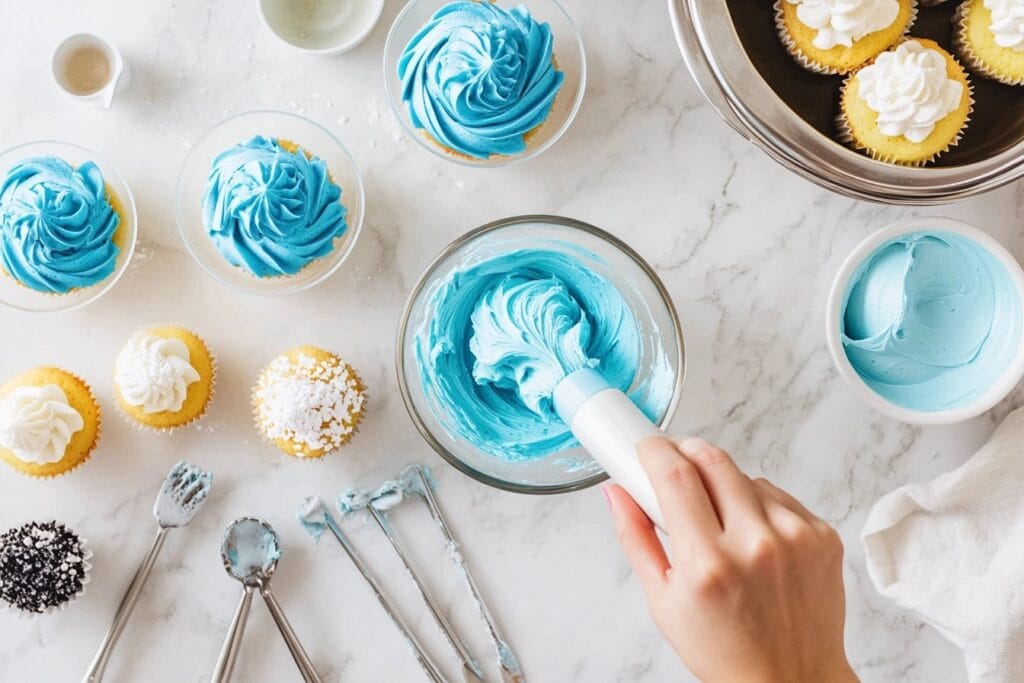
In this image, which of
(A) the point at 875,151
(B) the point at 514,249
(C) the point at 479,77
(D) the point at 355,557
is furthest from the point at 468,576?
(A) the point at 875,151

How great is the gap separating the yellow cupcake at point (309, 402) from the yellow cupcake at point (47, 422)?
0.32 metres

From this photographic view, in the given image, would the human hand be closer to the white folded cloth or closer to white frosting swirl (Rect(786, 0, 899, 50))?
the white folded cloth

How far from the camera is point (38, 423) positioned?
1.46m

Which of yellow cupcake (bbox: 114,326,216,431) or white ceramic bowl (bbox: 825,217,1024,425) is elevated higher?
yellow cupcake (bbox: 114,326,216,431)

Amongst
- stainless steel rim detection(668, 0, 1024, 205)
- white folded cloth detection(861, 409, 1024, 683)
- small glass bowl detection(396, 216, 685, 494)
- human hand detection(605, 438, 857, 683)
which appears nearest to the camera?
human hand detection(605, 438, 857, 683)

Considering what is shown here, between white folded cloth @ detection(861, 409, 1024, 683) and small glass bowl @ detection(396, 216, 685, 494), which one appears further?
white folded cloth @ detection(861, 409, 1024, 683)

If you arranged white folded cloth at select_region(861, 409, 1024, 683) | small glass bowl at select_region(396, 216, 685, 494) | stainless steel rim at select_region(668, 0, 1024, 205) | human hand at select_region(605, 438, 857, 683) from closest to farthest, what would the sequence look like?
human hand at select_region(605, 438, 857, 683) < stainless steel rim at select_region(668, 0, 1024, 205) < small glass bowl at select_region(396, 216, 685, 494) < white folded cloth at select_region(861, 409, 1024, 683)

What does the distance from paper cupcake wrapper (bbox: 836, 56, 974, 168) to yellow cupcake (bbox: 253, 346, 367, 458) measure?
0.92 m

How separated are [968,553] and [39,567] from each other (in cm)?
160

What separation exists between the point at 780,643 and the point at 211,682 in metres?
1.03

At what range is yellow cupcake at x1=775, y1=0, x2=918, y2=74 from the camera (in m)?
1.35

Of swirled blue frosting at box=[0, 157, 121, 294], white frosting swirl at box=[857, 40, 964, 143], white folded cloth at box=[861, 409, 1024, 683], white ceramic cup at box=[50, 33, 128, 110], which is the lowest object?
white folded cloth at box=[861, 409, 1024, 683]

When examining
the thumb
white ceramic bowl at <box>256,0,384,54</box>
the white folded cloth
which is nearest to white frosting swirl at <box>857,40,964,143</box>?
the white folded cloth

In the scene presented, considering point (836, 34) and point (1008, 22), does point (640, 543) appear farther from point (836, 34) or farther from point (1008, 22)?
point (1008, 22)
